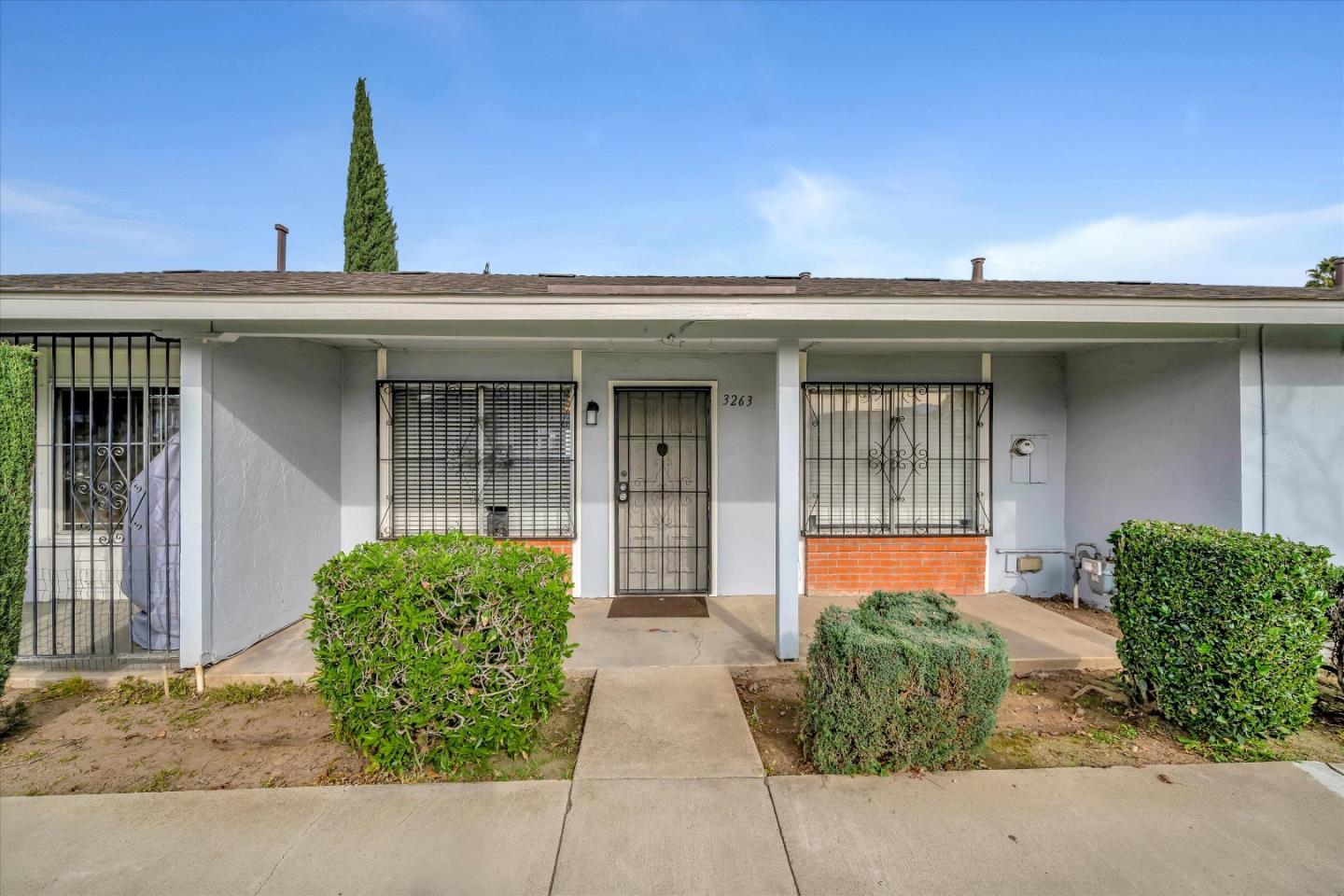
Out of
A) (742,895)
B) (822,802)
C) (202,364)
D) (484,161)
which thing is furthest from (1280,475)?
(484,161)

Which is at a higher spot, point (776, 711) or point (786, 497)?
point (786, 497)

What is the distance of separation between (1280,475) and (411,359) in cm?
725

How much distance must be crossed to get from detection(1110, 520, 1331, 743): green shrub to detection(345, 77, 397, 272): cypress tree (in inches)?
509

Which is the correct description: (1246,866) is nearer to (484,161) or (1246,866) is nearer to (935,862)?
(935,862)

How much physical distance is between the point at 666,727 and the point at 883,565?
3.27m

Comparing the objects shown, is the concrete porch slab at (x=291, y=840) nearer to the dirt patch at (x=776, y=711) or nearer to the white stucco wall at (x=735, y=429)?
the dirt patch at (x=776, y=711)

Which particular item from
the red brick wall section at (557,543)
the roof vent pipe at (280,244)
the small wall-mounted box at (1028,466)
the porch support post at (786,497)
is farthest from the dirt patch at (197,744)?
the small wall-mounted box at (1028,466)

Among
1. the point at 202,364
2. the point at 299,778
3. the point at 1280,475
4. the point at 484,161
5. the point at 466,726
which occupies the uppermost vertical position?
the point at 484,161

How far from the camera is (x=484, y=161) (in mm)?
10352

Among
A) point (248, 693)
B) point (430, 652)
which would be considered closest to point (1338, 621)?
point (430, 652)

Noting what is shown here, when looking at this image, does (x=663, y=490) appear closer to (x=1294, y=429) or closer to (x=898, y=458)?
(x=898, y=458)

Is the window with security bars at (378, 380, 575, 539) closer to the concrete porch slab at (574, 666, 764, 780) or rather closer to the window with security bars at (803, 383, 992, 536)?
the concrete porch slab at (574, 666, 764, 780)

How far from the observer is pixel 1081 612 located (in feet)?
17.1

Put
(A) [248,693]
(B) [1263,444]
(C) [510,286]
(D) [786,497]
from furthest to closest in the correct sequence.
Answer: (C) [510,286]
(B) [1263,444]
(D) [786,497]
(A) [248,693]
